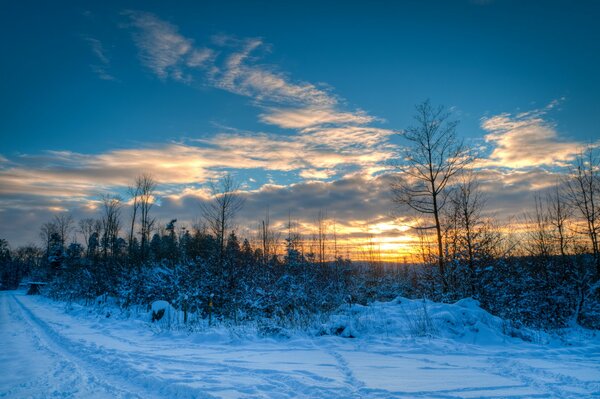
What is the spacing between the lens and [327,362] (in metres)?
6.36

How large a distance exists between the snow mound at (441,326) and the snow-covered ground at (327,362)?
0.03m

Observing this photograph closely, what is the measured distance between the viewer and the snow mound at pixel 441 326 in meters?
8.33

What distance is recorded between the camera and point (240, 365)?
6.26 m

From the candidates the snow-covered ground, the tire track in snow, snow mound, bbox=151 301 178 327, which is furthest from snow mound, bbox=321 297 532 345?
snow mound, bbox=151 301 178 327

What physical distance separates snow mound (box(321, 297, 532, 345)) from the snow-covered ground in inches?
1.2

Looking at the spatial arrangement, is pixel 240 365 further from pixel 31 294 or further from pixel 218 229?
pixel 31 294

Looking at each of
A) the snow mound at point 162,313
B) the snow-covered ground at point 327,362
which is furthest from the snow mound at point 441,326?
the snow mound at point 162,313

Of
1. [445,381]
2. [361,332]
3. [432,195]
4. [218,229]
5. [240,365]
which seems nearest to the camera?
[445,381]

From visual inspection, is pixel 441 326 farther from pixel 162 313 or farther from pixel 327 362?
pixel 162 313

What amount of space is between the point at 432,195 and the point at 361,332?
7.85 metres

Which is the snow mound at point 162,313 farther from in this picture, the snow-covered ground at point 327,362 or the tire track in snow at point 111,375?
the tire track in snow at point 111,375

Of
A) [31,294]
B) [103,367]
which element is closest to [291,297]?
[103,367]

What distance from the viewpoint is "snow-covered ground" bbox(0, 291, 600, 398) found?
→ 186 inches

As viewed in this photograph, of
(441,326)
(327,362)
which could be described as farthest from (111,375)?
(441,326)
